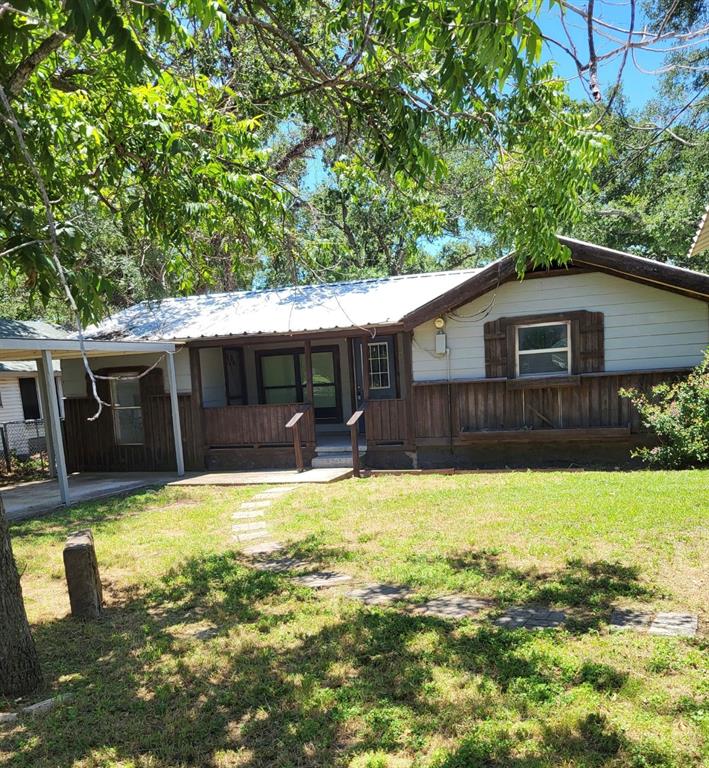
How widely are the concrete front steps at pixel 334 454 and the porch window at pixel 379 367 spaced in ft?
4.50

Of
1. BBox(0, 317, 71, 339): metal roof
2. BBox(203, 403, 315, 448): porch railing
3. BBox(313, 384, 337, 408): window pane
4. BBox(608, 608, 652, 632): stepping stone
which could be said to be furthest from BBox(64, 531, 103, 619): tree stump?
BBox(313, 384, 337, 408): window pane

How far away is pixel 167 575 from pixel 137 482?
21.8ft

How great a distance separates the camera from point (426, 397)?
11.4 metres

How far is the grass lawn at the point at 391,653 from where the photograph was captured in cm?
289

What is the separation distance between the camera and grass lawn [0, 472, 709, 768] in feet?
9.49

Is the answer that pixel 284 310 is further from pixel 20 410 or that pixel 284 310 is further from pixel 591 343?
pixel 20 410

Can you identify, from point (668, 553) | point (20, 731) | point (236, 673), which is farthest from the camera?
point (668, 553)

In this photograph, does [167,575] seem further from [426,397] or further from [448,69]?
[426,397]

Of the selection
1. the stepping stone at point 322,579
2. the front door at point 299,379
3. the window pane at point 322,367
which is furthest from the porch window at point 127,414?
the stepping stone at point 322,579

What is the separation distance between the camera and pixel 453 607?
4523mm

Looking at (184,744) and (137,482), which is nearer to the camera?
(184,744)

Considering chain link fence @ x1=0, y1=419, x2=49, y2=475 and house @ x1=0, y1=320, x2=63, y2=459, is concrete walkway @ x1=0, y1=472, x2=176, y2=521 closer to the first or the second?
chain link fence @ x1=0, y1=419, x2=49, y2=475

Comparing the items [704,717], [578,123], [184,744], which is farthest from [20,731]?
[578,123]

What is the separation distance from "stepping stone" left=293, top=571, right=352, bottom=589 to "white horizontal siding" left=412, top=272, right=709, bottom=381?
21.0ft
